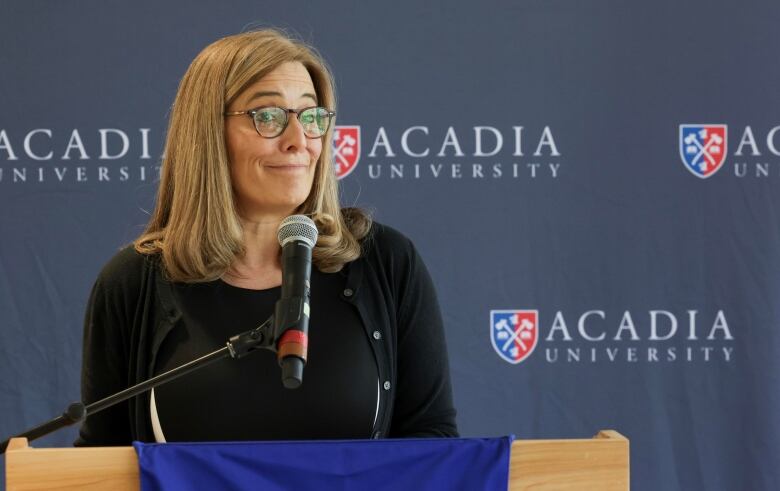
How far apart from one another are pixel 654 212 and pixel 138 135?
60.8 inches

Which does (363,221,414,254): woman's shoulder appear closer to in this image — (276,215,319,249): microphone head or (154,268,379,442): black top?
(154,268,379,442): black top

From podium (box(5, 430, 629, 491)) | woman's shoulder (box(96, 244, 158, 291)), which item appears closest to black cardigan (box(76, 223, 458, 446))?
woman's shoulder (box(96, 244, 158, 291))

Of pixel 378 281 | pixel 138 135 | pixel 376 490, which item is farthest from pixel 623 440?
pixel 138 135

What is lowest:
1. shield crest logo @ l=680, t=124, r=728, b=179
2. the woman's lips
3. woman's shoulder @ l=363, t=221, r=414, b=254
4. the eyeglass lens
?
woman's shoulder @ l=363, t=221, r=414, b=254

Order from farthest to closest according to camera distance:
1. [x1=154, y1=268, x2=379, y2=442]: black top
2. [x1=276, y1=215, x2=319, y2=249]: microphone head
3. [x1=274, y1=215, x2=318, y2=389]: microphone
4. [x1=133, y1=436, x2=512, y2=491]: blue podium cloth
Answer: [x1=154, y1=268, x2=379, y2=442]: black top
[x1=276, y1=215, x2=319, y2=249]: microphone head
[x1=133, y1=436, x2=512, y2=491]: blue podium cloth
[x1=274, y1=215, x2=318, y2=389]: microphone

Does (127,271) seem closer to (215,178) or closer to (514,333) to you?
(215,178)

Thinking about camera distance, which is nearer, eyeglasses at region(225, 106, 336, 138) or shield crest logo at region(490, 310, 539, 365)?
eyeglasses at region(225, 106, 336, 138)

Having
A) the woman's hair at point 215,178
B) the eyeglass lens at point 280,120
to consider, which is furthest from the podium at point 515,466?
the eyeglass lens at point 280,120

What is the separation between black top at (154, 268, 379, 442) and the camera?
1.76 meters

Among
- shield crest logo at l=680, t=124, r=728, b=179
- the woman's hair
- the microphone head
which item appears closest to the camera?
the microphone head

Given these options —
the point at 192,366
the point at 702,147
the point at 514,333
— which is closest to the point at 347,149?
the point at 514,333

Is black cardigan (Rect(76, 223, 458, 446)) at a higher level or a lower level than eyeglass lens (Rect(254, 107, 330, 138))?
lower

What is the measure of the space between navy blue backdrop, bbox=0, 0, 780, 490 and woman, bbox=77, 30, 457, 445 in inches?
48.8

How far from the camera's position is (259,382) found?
5.83 ft
